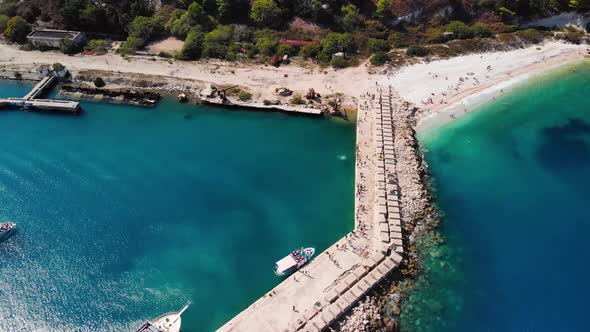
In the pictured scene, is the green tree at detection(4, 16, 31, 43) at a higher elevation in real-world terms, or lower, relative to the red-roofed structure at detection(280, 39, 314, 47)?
higher

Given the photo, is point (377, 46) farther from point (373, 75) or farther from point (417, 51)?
point (373, 75)

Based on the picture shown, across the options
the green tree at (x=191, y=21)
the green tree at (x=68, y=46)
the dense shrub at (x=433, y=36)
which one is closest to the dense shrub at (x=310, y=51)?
the green tree at (x=191, y=21)

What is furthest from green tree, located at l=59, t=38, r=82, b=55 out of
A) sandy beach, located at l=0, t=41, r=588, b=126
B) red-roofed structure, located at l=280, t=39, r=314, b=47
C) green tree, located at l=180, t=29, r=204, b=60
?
red-roofed structure, located at l=280, t=39, r=314, b=47

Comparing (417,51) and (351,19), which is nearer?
(417,51)

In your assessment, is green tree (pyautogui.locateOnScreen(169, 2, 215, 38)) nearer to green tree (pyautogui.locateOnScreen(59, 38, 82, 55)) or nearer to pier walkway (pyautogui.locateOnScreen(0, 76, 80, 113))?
green tree (pyautogui.locateOnScreen(59, 38, 82, 55))

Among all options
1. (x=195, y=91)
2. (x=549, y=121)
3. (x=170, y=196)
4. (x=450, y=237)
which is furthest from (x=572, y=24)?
(x=170, y=196)

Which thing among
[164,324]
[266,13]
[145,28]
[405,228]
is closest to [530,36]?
[266,13]

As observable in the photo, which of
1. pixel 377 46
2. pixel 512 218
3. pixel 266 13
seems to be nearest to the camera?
pixel 512 218

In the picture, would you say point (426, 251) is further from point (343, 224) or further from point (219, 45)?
point (219, 45)
